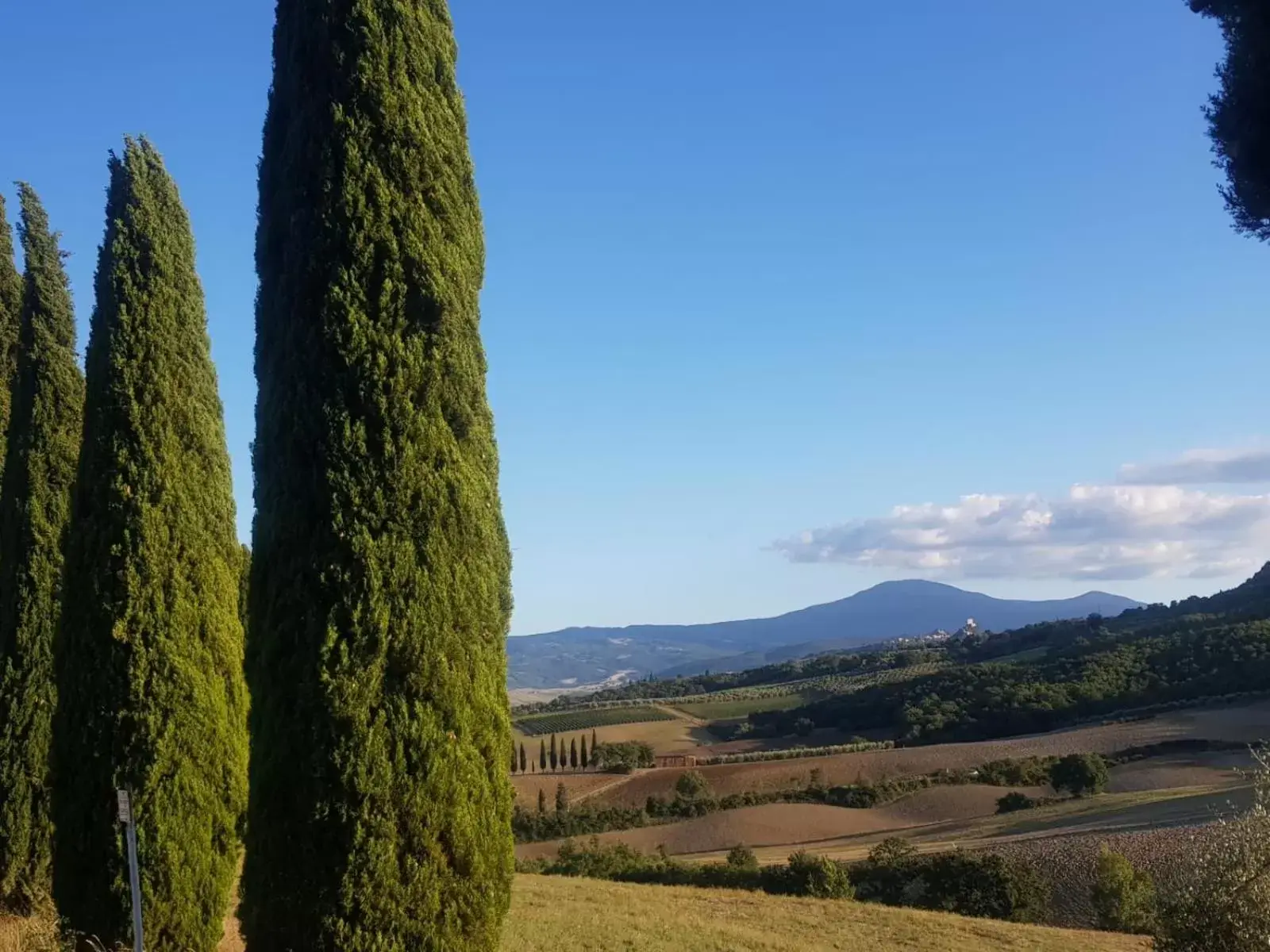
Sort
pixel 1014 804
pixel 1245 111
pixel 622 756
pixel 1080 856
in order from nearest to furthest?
pixel 1245 111, pixel 1080 856, pixel 1014 804, pixel 622 756

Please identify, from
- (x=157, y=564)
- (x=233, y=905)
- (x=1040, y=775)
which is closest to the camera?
(x=157, y=564)

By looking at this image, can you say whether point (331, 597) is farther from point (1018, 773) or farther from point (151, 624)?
point (1018, 773)

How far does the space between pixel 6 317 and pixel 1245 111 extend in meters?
17.4

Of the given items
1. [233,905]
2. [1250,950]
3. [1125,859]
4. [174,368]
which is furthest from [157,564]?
[1125,859]

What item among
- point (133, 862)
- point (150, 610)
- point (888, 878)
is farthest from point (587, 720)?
point (133, 862)

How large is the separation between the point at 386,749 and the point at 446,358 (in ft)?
9.07

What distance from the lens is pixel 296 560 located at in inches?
278

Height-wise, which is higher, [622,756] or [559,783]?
[559,783]

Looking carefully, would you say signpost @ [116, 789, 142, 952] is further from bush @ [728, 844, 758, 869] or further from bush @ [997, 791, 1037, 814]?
bush @ [997, 791, 1037, 814]

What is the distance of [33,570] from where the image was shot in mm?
12945

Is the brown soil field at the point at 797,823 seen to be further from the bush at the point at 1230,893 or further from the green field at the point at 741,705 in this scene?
the green field at the point at 741,705

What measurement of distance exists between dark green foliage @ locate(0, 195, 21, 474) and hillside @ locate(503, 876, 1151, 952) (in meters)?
11.0

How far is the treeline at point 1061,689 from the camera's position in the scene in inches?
2331

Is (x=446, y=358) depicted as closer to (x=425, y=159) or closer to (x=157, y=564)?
(x=425, y=159)
